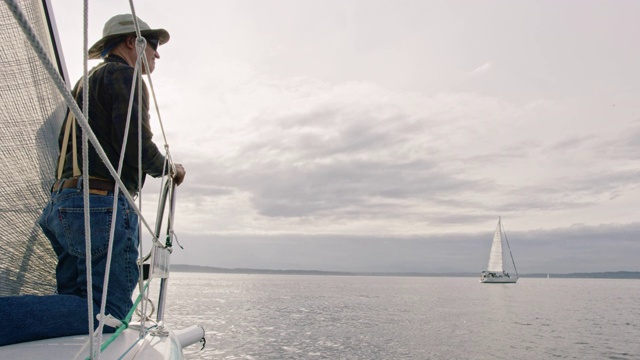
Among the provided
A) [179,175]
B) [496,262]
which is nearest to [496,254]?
[496,262]

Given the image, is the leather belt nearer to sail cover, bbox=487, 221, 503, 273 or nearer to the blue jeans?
the blue jeans

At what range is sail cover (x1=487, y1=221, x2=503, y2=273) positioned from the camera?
322 feet

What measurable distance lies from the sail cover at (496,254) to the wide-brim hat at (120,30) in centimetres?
10229

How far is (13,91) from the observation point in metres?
2.69

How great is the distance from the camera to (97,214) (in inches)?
105

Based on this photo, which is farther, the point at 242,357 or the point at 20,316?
the point at 242,357

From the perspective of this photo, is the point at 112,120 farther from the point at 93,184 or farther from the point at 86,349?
the point at 86,349

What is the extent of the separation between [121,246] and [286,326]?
84.9 ft

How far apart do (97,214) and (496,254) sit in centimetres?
10802

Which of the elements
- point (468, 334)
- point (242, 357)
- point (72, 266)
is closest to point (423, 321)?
point (468, 334)

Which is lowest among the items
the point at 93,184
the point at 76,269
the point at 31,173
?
the point at 76,269

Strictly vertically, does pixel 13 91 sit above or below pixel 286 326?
above

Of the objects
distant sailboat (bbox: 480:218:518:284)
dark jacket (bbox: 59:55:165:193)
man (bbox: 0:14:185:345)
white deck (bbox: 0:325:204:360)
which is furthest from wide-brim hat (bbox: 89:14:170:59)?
distant sailboat (bbox: 480:218:518:284)

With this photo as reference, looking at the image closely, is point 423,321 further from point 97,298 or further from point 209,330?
point 97,298
